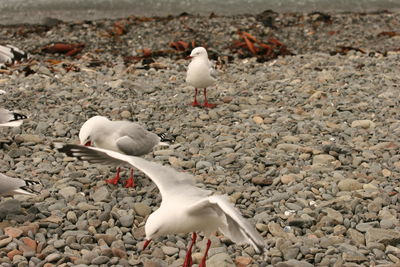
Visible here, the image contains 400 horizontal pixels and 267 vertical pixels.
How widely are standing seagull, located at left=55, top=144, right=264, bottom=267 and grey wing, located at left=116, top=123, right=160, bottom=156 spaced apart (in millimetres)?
1001

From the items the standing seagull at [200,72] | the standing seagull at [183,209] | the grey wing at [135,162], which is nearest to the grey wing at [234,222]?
the standing seagull at [183,209]

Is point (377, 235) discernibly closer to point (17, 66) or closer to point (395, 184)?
point (395, 184)

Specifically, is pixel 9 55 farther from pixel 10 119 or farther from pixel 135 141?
pixel 135 141

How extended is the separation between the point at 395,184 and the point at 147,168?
2.18 m

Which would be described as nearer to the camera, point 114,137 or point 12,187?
point 12,187

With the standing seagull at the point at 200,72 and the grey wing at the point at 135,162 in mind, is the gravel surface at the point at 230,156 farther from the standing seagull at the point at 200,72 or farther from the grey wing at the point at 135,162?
the grey wing at the point at 135,162

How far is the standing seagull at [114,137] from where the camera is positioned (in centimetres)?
429

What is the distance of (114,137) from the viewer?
434 centimetres

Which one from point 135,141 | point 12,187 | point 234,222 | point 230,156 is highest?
point 234,222

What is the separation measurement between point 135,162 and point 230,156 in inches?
72.9

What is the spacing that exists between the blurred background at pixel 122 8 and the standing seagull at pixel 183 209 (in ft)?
37.5

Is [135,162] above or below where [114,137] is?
above

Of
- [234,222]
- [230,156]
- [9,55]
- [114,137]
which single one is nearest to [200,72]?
[230,156]

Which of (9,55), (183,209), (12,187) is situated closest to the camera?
(183,209)
